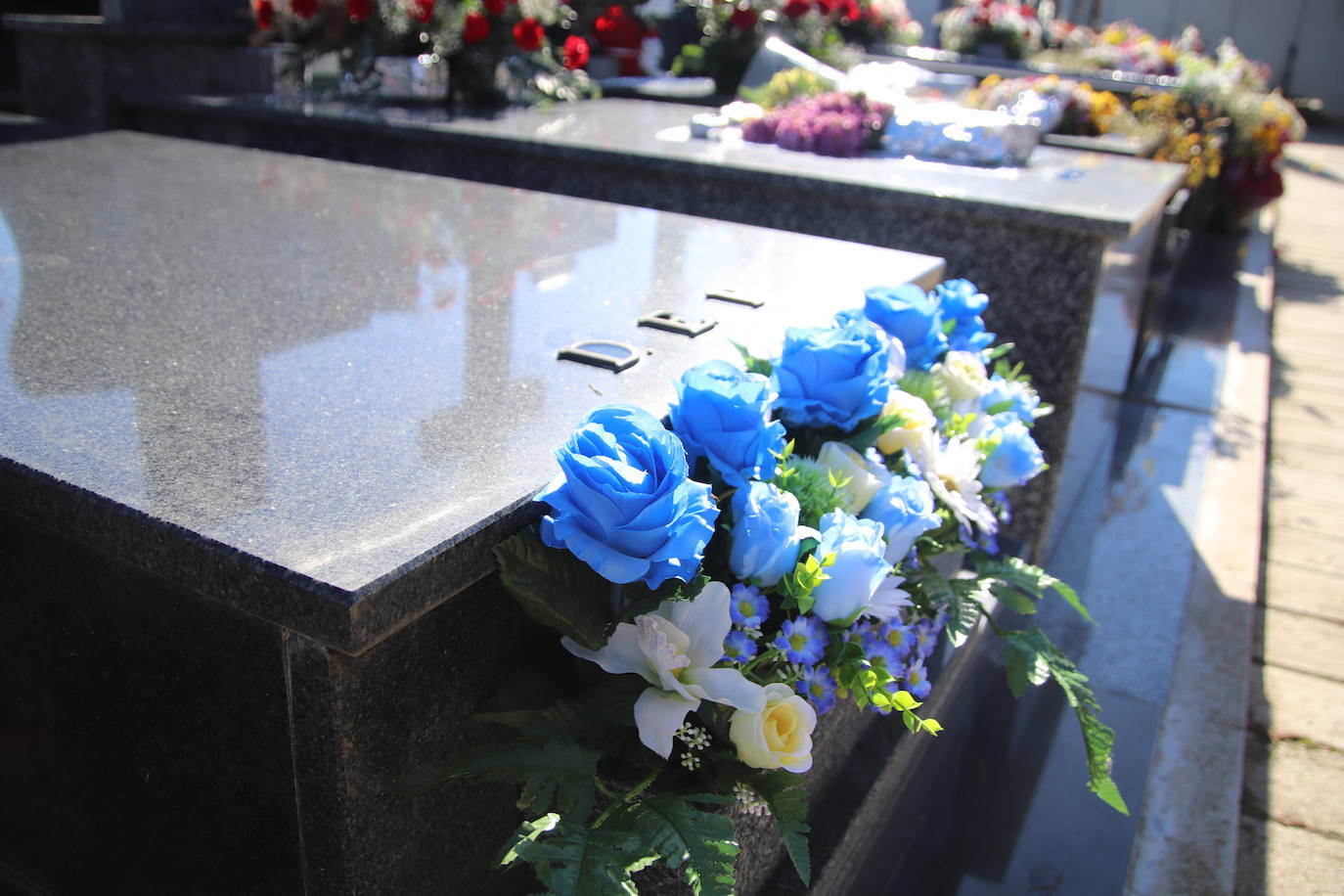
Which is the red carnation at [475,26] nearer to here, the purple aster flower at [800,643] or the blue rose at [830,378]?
the blue rose at [830,378]

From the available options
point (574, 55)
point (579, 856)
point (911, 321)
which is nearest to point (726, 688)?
point (579, 856)

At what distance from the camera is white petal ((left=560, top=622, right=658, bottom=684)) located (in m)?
1.37

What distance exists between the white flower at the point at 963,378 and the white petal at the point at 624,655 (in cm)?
102

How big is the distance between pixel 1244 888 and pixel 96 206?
317 cm

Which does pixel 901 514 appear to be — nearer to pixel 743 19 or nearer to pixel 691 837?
pixel 691 837

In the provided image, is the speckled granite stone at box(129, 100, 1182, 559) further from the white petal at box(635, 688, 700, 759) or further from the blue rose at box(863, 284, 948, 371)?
the white petal at box(635, 688, 700, 759)

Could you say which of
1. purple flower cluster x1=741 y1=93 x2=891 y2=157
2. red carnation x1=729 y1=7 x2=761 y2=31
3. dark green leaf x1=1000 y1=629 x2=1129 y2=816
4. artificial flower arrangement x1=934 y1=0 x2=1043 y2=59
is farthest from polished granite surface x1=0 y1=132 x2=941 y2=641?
artificial flower arrangement x1=934 y1=0 x2=1043 y2=59

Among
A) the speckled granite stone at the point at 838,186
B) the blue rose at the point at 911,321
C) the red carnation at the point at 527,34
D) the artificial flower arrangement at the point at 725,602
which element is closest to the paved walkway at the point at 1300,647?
the speckled granite stone at the point at 838,186

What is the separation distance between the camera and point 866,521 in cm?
157

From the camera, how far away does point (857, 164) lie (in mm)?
3914

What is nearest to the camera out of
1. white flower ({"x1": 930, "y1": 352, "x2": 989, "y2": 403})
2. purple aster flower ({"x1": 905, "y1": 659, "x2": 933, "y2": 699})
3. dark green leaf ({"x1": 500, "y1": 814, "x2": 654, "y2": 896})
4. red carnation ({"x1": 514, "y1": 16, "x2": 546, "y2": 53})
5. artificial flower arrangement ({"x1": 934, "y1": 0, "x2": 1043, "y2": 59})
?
dark green leaf ({"x1": 500, "y1": 814, "x2": 654, "y2": 896})

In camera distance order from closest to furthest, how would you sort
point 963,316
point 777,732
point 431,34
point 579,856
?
point 579,856, point 777,732, point 963,316, point 431,34

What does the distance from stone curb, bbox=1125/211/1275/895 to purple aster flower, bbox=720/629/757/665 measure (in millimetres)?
1298

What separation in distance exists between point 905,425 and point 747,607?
557 mm
